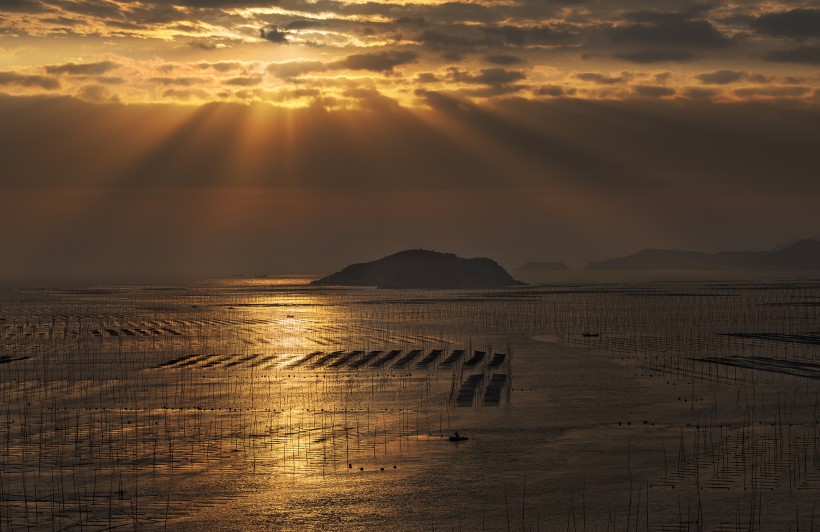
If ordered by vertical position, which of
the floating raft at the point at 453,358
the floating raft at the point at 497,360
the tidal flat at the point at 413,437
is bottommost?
the tidal flat at the point at 413,437

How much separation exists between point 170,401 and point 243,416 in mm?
7592

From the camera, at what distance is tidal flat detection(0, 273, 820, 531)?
28.9 m

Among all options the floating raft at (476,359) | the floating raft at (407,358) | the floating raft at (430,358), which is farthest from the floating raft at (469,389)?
the floating raft at (407,358)

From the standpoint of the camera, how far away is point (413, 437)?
40281 millimetres

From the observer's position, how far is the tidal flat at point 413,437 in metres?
28.9

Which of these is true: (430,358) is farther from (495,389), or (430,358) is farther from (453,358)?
(495,389)

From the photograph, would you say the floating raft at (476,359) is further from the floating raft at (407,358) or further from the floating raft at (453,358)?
the floating raft at (407,358)

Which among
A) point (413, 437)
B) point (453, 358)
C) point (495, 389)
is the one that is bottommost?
point (413, 437)

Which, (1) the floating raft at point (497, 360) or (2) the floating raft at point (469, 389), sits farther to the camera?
(1) the floating raft at point (497, 360)

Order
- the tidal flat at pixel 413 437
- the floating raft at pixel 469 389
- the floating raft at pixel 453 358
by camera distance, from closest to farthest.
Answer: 1. the tidal flat at pixel 413 437
2. the floating raft at pixel 469 389
3. the floating raft at pixel 453 358

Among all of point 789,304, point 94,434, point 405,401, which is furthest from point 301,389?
point 789,304

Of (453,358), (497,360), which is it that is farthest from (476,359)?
(453,358)

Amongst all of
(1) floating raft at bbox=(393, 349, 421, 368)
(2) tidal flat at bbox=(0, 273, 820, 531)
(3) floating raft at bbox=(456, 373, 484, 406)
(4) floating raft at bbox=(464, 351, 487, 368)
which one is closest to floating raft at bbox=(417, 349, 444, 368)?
(2) tidal flat at bbox=(0, 273, 820, 531)

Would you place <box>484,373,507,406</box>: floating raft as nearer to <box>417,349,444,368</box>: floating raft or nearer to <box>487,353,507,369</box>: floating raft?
<box>487,353,507,369</box>: floating raft
